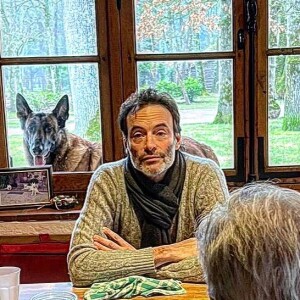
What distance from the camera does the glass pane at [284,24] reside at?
2609 millimetres

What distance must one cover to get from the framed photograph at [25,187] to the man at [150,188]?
1.85ft

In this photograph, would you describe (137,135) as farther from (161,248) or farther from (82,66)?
(82,66)

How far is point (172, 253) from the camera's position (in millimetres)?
1825

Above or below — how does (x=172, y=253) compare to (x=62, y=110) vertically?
below

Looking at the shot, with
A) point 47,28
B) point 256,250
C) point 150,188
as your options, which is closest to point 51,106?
point 47,28

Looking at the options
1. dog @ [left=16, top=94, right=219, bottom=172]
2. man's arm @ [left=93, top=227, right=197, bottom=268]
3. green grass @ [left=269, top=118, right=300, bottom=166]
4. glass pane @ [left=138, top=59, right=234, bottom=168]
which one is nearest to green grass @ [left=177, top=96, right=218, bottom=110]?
glass pane @ [left=138, top=59, right=234, bottom=168]

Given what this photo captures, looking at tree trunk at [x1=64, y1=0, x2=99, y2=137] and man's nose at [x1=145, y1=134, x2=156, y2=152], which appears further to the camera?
tree trunk at [x1=64, y1=0, x2=99, y2=137]

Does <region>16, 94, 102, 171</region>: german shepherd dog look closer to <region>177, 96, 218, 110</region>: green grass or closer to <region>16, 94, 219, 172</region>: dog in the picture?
<region>16, 94, 219, 172</region>: dog

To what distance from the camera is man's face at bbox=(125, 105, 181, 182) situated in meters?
2.08

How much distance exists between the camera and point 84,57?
8.70ft

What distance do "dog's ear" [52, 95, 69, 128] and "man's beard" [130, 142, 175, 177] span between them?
0.71 metres

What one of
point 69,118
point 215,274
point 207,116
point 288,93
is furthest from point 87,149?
point 215,274

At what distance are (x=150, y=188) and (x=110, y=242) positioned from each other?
0.29 m

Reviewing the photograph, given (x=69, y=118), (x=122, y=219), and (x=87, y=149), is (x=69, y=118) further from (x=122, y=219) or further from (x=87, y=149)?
(x=122, y=219)
